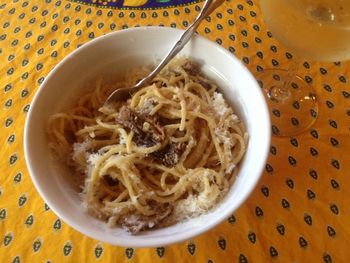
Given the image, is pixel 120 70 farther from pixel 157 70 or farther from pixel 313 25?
pixel 313 25

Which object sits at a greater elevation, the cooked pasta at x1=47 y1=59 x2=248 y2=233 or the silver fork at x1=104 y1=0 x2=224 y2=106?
the silver fork at x1=104 y1=0 x2=224 y2=106

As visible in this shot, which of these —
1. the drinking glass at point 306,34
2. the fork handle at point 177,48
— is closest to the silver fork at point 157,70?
the fork handle at point 177,48

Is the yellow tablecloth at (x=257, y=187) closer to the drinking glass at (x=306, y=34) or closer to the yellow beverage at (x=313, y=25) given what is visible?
the drinking glass at (x=306, y=34)

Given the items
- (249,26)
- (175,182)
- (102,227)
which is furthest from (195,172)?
(249,26)

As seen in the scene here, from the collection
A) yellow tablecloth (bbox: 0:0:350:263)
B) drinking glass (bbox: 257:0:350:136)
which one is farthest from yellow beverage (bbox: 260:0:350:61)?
yellow tablecloth (bbox: 0:0:350:263)

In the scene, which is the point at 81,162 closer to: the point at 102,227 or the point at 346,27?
the point at 102,227

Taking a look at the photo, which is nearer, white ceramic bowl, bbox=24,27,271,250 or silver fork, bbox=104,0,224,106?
white ceramic bowl, bbox=24,27,271,250

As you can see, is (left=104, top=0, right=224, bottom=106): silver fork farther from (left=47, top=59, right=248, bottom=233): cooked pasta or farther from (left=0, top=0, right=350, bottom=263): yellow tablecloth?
(left=0, top=0, right=350, bottom=263): yellow tablecloth
